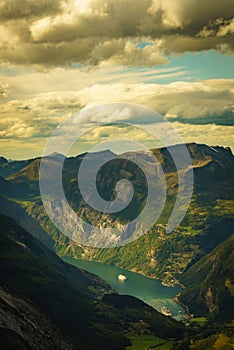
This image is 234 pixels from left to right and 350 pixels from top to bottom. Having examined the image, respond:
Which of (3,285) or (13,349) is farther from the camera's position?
(3,285)

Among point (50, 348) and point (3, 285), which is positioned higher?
point (3, 285)

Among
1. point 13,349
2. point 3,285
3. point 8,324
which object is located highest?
point 3,285

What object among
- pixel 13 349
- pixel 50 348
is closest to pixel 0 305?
pixel 50 348

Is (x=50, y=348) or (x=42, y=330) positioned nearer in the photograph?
(x=50, y=348)

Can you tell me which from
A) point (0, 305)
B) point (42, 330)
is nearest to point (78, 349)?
point (42, 330)

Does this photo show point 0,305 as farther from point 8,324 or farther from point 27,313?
point 27,313

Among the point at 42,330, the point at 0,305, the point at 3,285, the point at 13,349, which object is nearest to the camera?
the point at 13,349

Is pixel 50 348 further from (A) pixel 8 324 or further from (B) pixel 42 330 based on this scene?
(A) pixel 8 324

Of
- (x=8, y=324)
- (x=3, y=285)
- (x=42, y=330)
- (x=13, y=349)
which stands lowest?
(x=13, y=349)

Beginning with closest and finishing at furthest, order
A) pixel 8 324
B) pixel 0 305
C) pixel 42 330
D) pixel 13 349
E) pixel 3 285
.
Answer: pixel 13 349, pixel 8 324, pixel 0 305, pixel 42 330, pixel 3 285
